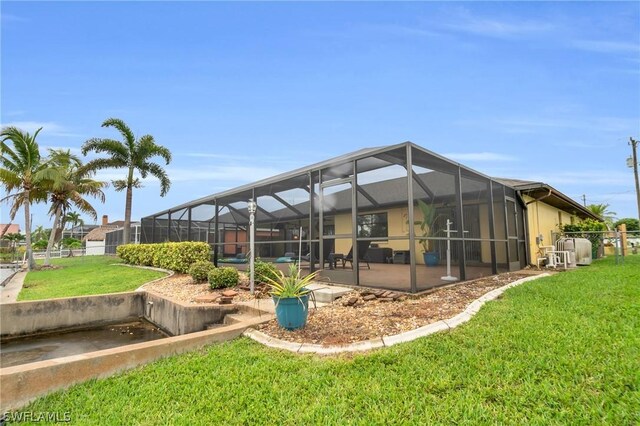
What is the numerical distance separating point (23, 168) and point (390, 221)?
60.2 feet

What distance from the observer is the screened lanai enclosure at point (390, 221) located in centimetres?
632

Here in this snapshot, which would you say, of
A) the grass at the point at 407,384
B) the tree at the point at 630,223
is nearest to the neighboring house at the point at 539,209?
the grass at the point at 407,384

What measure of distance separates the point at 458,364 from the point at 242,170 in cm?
1960

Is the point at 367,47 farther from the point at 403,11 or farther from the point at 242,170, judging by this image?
the point at 242,170

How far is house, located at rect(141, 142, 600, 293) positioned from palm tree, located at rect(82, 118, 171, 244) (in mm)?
11226

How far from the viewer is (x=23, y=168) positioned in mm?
15375

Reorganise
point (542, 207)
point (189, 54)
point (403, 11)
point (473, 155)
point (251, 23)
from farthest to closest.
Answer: point (473, 155)
point (542, 207)
point (189, 54)
point (251, 23)
point (403, 11)

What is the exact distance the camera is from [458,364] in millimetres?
2896

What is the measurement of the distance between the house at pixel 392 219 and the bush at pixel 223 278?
5.63 feet

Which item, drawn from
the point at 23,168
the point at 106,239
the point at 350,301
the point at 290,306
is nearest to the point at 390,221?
the point at 350,301

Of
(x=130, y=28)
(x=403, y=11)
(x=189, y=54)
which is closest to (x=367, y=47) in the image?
(x=403, y=11)

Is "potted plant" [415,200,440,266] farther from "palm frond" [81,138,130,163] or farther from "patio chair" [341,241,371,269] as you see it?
"palm frond" [81,138,130,163]

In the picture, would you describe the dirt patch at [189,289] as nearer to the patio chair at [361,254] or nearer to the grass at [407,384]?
the patio chair at [361,254]

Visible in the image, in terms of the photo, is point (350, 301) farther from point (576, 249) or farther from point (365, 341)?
point (576, 249)
